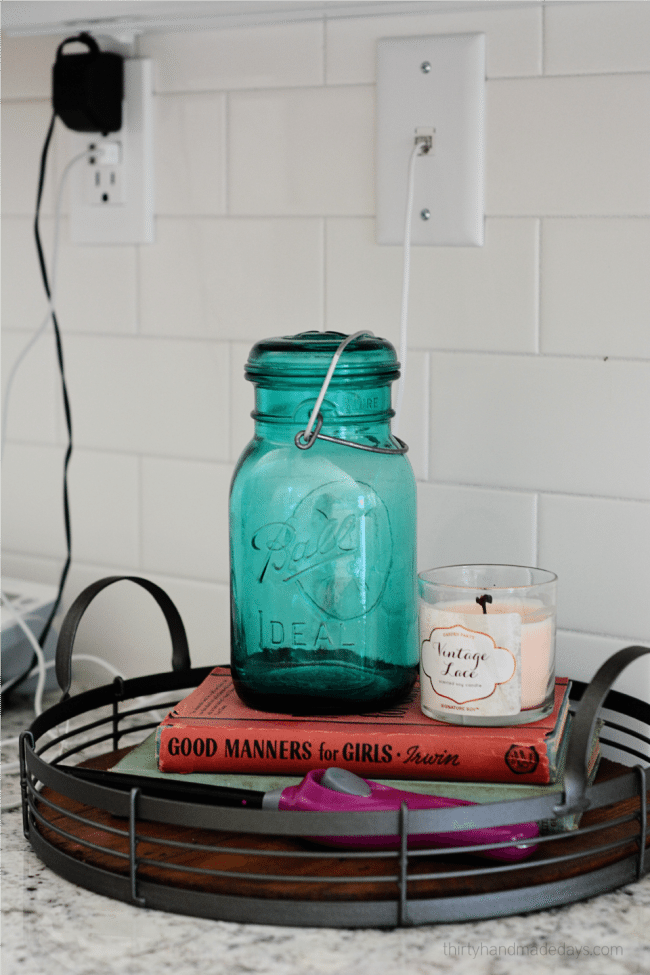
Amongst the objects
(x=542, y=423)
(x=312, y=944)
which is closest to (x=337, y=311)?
(x=542, y=423)

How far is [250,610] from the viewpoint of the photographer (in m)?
0.75

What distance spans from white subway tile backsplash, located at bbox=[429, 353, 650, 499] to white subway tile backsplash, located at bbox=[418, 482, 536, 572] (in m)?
0.01

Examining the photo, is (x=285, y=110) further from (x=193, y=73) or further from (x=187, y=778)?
(x=187, y=778)

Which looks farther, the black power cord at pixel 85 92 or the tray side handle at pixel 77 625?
the black power cord at pixel 85 92

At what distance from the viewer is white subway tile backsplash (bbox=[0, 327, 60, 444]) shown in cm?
112

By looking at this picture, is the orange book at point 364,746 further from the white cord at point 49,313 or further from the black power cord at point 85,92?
the white cord at point 49,313

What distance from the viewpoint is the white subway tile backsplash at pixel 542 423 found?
2.72 feet

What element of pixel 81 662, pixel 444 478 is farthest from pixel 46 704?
pixel 444 478

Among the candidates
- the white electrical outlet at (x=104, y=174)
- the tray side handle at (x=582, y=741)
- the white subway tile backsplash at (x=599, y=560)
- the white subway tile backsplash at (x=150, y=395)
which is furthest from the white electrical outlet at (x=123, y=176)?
the tray side handle at (x=582, y=741)

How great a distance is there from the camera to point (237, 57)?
967 millimetres

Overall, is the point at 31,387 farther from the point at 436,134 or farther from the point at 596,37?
the point at 596,37

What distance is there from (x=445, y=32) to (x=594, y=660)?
1.67 ft

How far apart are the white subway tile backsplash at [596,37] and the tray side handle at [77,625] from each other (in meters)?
0.50

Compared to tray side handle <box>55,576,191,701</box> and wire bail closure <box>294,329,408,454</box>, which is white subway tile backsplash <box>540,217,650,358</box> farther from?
tray side handle <box>55,576,191,701</box>
